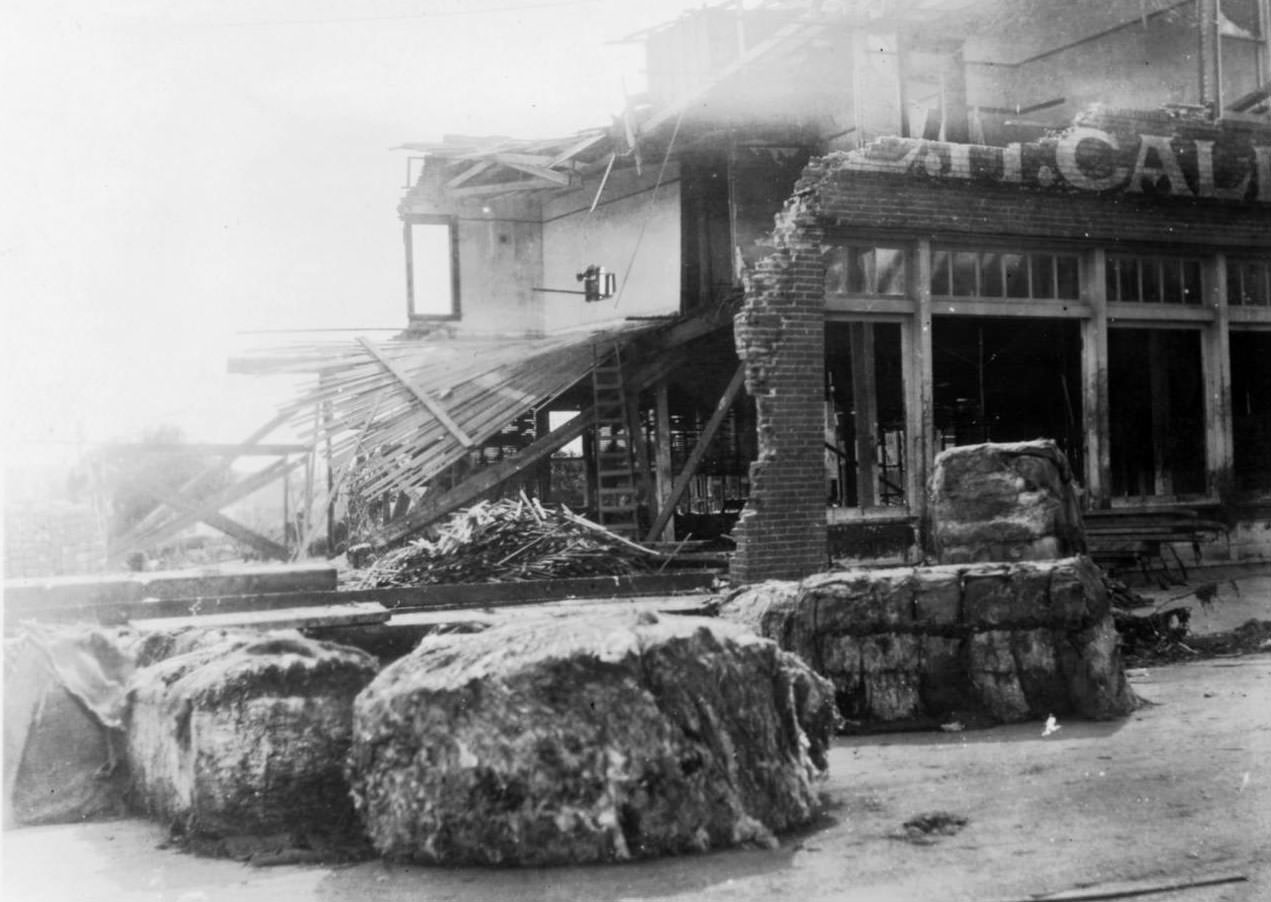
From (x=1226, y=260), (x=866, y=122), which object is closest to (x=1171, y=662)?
(x=1226, y=260)

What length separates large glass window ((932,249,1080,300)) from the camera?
12.4m

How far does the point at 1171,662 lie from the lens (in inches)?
375

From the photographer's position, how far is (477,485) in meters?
14.0

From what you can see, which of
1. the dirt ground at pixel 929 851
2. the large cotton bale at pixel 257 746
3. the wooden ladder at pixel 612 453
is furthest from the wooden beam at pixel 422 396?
the large cotton bale at pixel 257 746

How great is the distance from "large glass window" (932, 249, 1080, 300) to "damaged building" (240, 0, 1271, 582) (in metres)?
0.03

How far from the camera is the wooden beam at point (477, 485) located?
1341cm

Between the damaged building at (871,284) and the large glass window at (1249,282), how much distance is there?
1.4 inches

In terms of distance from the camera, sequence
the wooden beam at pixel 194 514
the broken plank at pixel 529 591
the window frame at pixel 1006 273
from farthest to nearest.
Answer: the wooden beam at pixel 194 514, the window frame at pixel 1006 273, the broken plank at pixel 529 591

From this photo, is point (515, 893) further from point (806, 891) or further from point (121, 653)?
point (121, 653)

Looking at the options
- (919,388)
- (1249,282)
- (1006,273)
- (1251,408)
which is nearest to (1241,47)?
(1249,282)

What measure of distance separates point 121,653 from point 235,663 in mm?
1715

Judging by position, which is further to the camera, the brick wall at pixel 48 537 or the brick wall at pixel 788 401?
the brick wall at pixel 48 537

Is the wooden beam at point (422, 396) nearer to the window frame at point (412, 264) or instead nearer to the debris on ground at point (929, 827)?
the window frame at point (412, 264)

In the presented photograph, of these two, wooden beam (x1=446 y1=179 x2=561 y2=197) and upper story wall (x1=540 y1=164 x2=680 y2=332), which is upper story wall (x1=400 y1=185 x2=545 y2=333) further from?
wooden beam (x1=446 y1=179 x2=561 y2=197)
